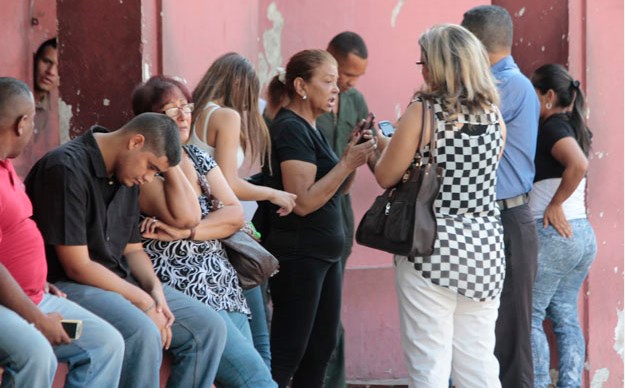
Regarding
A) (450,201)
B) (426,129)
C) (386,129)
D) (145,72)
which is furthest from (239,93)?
(450,201)

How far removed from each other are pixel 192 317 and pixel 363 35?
11.4ft

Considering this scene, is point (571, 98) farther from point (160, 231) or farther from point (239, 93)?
point (160, 231)

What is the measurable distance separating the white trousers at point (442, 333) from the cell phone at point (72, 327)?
5.06 feet

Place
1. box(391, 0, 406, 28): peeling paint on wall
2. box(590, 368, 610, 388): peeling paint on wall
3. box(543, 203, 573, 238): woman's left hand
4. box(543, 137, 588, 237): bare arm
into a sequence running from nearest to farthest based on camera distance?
box(543, 137, 588, 237): bare arm < box(543, 203, 573, 238): woman's left hand < box(590, 368, 610, 388): peeling paint on wall < box(391, 0, 406, 28): peeling paint on wall

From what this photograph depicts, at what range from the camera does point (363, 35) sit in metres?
7.74

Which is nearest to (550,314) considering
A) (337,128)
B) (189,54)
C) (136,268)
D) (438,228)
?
(337,128)

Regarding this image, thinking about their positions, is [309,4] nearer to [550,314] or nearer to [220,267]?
[550,314]

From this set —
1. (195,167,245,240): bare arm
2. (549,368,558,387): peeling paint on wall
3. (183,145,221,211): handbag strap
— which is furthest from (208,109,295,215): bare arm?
(549,368,558,387): peeling paint on wall

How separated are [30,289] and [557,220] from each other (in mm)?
3377

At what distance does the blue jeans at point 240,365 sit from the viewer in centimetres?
486

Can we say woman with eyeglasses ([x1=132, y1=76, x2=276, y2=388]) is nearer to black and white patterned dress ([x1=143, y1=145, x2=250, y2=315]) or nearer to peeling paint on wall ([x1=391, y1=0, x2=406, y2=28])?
black and white patterned dress ([x1=143, y1=145, x2=250, y2=315])

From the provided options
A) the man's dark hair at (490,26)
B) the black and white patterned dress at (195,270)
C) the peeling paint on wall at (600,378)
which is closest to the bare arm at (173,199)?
the black and white patterned dress at (195,270)

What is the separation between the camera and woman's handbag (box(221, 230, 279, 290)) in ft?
16.7

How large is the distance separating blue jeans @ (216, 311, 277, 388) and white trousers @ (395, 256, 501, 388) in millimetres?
645
